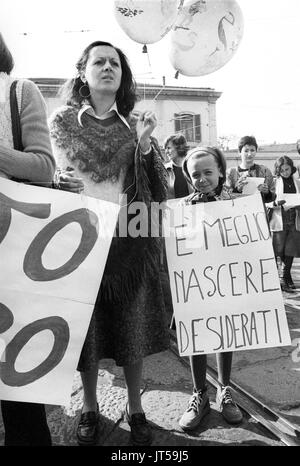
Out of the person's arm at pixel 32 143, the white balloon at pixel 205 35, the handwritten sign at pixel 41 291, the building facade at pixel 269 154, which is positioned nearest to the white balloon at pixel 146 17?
the white balloon at pixel 205 35

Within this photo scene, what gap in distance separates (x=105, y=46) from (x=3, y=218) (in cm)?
83

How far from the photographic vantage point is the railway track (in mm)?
1582

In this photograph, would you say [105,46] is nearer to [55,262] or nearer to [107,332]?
[55,262]

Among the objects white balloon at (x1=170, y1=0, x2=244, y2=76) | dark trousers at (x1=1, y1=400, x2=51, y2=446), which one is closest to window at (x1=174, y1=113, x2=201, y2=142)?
white balloon at (x1=170, y1=0, x2=244, y2=76)

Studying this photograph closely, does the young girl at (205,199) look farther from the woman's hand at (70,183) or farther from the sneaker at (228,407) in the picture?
the woman's hand at (70,183)

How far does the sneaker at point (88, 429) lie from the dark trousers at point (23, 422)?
1.28 ft

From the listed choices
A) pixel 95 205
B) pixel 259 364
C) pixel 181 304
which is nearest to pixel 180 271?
pixel 181 304

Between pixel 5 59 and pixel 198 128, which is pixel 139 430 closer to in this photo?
pixel 5 59

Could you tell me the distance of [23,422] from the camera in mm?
1212

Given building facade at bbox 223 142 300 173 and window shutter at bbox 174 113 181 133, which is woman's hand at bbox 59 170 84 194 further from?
window shutter at bbox 174 113 181 133

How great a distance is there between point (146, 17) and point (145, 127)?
1.96 m

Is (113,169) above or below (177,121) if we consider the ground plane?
below

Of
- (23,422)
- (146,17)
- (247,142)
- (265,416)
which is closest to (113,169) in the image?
(23,422)

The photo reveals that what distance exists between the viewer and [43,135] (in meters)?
1.18
